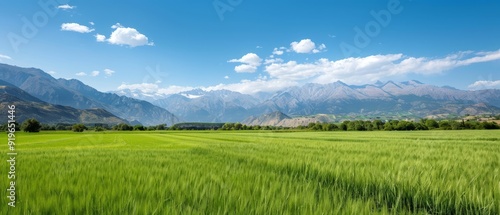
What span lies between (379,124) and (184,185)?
142m

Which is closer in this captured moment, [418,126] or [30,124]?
[30,124]

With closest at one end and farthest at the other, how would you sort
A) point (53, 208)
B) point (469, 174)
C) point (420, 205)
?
point (53, 208)
point (420, 205)
point (469, 174)

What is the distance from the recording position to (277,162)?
7.75 meters

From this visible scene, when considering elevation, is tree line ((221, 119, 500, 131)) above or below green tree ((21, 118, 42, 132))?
below

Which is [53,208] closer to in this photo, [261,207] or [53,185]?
[53,185]

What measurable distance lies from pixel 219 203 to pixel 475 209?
2.99 metres

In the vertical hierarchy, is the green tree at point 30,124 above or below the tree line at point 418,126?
above

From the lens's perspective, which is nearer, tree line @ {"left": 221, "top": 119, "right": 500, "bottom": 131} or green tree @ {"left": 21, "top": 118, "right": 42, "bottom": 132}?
green tree @ {"left": 21, "top": 118, "right": 42, "bottom": 132}

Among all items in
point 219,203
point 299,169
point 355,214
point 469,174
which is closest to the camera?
point 355,214

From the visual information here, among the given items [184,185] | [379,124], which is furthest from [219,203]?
[379,124]

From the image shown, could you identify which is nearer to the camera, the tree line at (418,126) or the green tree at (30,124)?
the green tree at (30,124)

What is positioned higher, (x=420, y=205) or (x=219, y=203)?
(x=219, y=203)

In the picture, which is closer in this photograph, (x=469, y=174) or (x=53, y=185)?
(x=53, y=185)

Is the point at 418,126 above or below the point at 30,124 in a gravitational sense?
below
